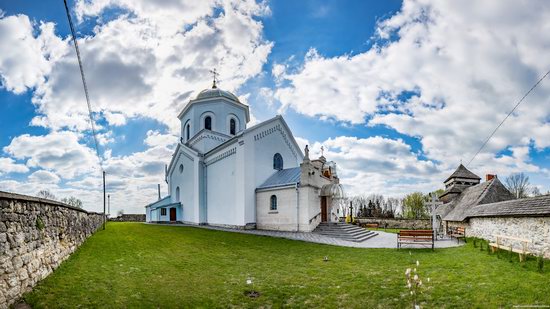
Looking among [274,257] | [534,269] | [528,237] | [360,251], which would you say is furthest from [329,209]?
[534,269]

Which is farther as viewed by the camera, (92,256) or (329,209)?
(329,209)

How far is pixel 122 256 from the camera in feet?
37.8

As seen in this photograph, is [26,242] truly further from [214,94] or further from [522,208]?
[214,94]

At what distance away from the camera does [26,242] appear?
688 cm

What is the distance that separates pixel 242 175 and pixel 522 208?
55.9 feet

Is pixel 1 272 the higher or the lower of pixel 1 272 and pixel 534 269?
the higher

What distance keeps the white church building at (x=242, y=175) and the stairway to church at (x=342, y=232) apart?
781 millimetres

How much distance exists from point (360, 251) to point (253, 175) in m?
12.0

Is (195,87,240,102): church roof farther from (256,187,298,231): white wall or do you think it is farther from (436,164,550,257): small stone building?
(436,164,550,257): small stone building

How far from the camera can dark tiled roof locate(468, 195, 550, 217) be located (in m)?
10.7

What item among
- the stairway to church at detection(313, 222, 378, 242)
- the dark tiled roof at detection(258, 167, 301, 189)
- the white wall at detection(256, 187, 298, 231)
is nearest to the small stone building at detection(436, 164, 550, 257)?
the stairway to church at detection(313, 222, 378, 242)

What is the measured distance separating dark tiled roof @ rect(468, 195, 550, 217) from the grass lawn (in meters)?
1.75

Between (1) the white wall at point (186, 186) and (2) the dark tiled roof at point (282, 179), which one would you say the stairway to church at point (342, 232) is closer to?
(2) the dark tiled roof at point (282, 179)

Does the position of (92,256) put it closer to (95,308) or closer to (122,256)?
(122,256)
